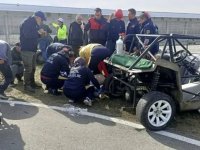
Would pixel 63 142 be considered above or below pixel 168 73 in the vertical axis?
below

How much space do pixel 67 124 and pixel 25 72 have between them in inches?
103

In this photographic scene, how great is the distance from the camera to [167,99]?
5.45 meters

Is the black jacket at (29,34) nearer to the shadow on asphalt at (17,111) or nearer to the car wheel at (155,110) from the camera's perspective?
the shadow on asphalt at (17,111)

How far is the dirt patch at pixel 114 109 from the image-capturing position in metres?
5.50

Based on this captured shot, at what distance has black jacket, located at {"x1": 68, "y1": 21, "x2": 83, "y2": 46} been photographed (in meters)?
9.88

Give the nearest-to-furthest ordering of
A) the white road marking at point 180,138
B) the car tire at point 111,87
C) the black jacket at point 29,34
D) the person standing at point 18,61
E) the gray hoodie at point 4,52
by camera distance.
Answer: the white road marking at point 180,138 < the gray hoodie at point 4,52 < the car tire at point 111,87 < the black jacket at point 29,34 < the person standing at point 18,61

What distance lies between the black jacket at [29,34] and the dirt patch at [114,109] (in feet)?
3.45

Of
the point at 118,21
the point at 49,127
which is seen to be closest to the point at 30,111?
the point at 49,127

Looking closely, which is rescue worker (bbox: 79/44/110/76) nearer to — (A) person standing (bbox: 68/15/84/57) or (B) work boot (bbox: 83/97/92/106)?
(B) work boot (bbox: 83/97/92/106)

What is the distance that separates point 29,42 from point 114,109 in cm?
262

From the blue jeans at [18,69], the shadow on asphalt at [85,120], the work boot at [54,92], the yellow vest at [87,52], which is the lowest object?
the shadow on asphalt at [85,120]

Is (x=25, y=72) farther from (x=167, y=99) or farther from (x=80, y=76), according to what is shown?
(x=167, y=99)

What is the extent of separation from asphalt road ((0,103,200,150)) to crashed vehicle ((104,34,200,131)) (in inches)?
15.6

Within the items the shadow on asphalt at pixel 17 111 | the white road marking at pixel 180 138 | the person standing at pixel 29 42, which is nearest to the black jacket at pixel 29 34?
the person standing at pixel 29 42
